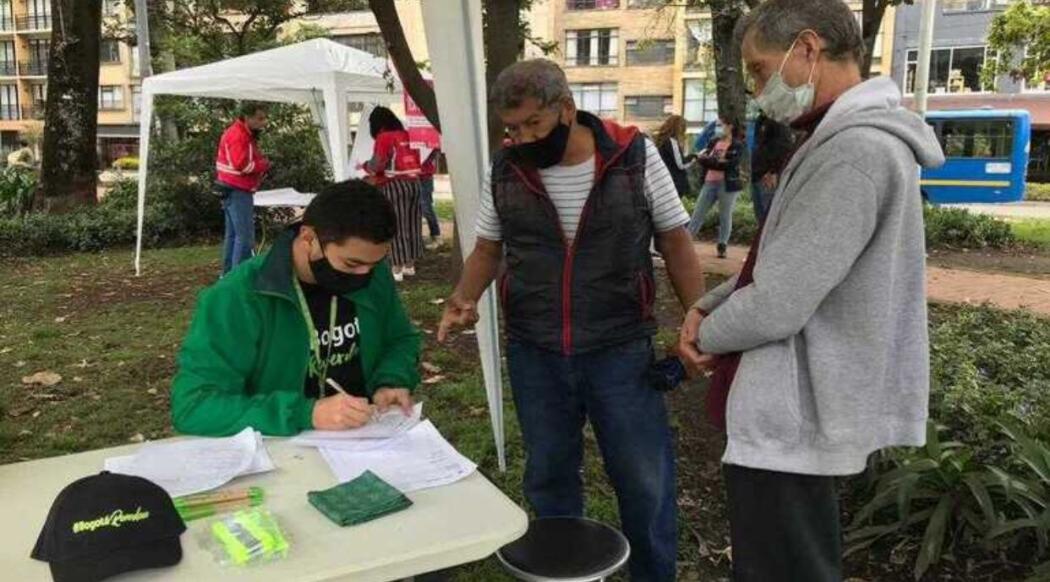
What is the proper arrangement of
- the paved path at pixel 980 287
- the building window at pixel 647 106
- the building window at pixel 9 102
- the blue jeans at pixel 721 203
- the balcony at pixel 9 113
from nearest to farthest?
the paved path at pixel 980 287 → the blue jeans at pixel 721 203 → the building window at pixel 647 106 → the building window at pixel 9 102 → the balcony at pixel 9 113

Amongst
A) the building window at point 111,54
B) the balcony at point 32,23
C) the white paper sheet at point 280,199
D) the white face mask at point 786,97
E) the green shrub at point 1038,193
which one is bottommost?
the green shrub at point 1038,193

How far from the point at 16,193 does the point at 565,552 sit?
12576 millimetres

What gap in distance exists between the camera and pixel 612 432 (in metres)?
2.44

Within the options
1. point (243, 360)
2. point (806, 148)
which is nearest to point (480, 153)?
point (243, 360)

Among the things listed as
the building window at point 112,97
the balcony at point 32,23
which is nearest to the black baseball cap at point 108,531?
the building window at point 112,97

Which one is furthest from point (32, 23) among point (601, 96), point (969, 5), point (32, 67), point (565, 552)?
point (565, 552)

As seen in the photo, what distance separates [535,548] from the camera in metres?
2.24

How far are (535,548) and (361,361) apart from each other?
68cm

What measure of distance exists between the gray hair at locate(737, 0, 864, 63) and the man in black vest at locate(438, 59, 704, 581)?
0.70 meters

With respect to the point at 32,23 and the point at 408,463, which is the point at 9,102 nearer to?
the point at 32,23

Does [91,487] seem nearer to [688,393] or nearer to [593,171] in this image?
[593,171]

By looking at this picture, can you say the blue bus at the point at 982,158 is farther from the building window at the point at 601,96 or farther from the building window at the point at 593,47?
the building window at the point at 593,47

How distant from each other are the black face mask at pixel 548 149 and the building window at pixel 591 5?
39213mm

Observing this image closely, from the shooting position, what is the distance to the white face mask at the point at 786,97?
1721 mm
